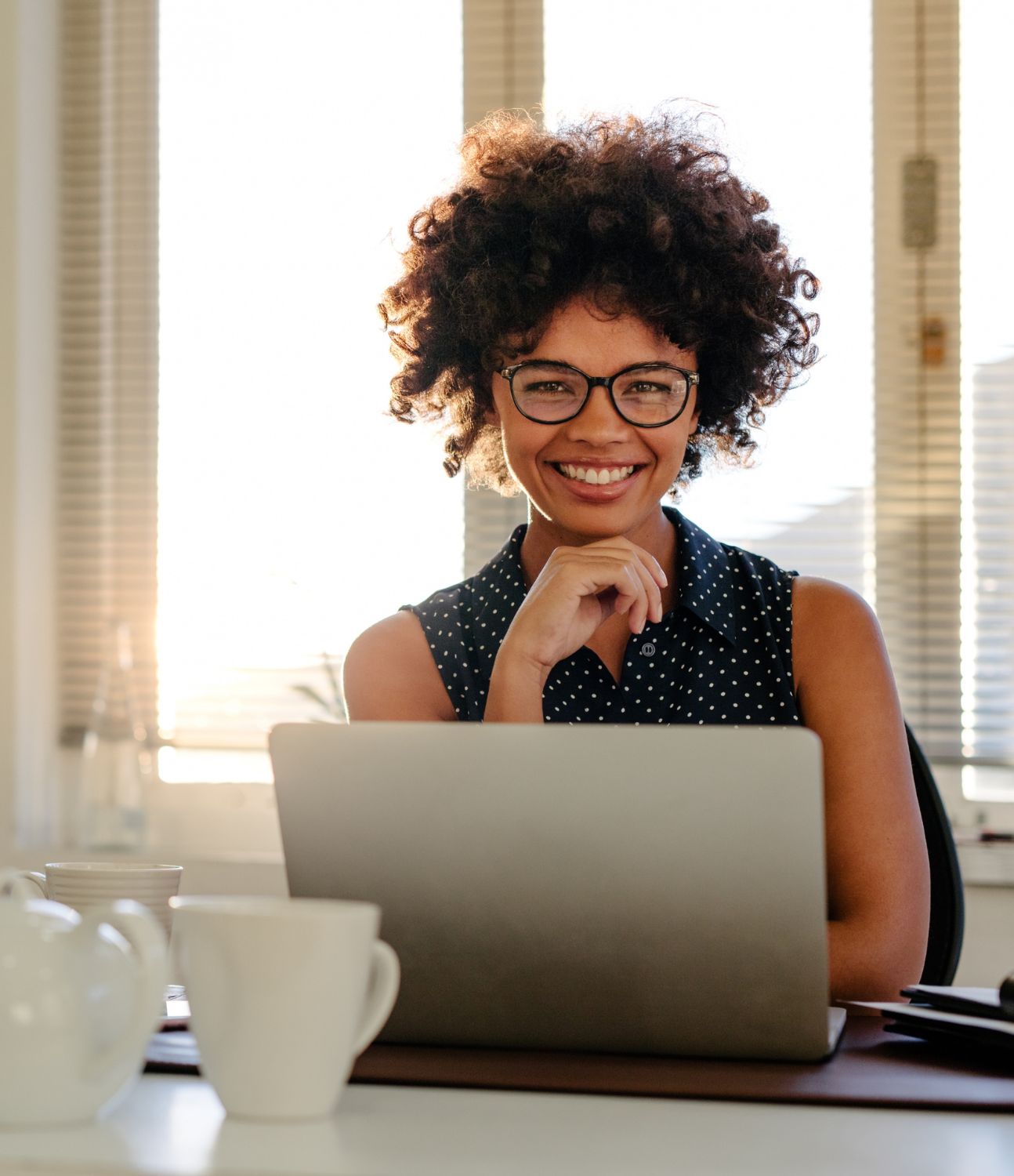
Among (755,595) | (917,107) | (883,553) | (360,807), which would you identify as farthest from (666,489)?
(917,107)

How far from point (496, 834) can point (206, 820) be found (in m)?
2.44

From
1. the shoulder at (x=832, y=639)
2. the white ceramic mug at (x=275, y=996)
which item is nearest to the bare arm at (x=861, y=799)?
the shoulder at (x=832, y=639)

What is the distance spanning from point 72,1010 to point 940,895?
1.10 m

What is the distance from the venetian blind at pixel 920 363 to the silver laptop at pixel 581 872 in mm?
2140

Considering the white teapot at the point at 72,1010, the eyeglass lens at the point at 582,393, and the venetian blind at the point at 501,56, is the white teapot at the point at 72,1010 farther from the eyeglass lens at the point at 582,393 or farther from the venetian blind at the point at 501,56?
the venetian blind at the point at 501,56

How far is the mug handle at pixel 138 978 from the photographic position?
0.67m

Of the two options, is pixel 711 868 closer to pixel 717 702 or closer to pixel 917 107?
pixel 717 702

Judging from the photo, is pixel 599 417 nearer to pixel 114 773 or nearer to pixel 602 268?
pixel 602 268

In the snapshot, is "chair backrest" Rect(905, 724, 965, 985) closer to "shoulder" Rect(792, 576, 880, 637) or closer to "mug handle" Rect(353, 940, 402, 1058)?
"shoulder" Rect(792, 576, 880, 637)

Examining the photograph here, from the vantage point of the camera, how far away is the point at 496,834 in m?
0.79

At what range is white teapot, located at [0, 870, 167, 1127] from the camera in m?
0.66

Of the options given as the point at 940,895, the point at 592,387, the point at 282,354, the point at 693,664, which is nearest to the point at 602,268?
the point at 592,387

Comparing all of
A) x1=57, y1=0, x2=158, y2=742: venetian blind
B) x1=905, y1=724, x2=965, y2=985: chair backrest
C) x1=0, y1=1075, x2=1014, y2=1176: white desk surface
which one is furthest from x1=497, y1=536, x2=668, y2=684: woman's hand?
x1=57, y1=0, x2=158, y2=742: venetian blind

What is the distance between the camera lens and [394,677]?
5.57 feet
